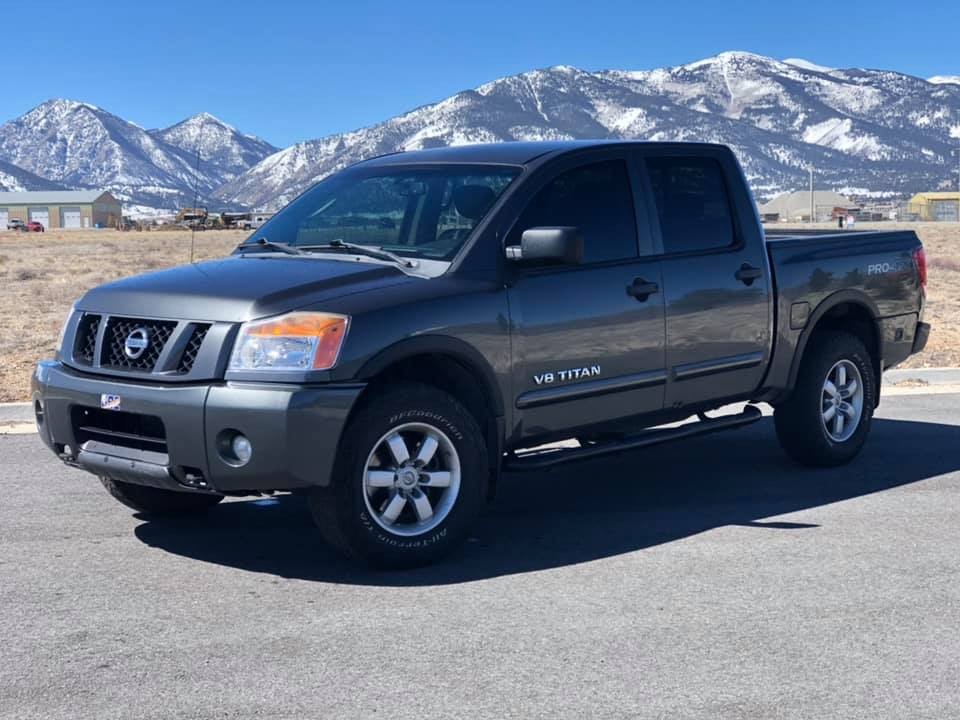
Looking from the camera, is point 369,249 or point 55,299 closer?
point 369,249

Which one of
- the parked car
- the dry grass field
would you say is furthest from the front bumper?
the parked car

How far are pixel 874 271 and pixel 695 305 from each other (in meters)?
1.79

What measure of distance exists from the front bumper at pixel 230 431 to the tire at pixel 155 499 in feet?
3.00

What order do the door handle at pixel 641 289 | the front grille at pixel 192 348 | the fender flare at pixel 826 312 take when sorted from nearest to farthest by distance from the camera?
the front grille at pixel 192 348 < the door handle at pixel 641 289 < the fender flare at pixel 826 312

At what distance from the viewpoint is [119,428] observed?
19.3 ft

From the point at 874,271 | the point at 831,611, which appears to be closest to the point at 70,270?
the point at 874,271

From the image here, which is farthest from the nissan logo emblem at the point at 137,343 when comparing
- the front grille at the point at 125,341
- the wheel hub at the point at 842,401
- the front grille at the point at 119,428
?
the wheel hub at the point at 842,401

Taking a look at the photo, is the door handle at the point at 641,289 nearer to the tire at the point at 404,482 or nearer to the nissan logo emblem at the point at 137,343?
the tire at the point at 404,482

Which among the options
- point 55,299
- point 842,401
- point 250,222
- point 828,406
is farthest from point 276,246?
point 250,222

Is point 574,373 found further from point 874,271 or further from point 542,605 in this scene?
point 874,271

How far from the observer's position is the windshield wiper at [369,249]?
6266mm

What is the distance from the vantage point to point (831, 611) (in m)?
5.27

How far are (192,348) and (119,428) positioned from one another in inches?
20.9

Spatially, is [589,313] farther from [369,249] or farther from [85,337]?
[85,337]
